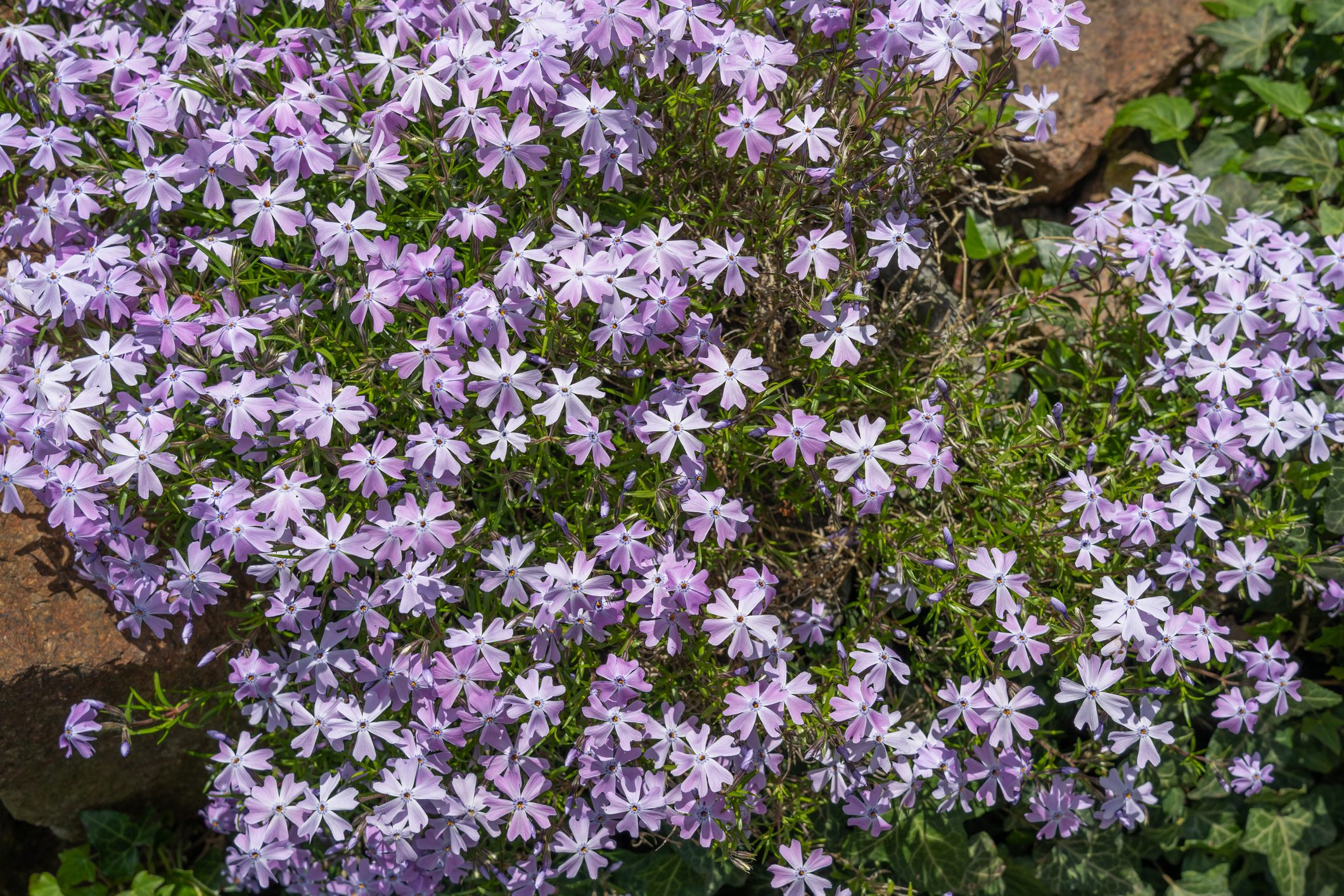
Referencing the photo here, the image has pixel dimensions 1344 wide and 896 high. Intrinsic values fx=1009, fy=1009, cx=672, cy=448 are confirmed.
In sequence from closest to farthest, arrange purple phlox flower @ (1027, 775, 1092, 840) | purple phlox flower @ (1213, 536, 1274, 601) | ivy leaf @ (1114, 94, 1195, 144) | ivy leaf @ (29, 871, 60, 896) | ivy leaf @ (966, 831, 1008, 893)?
1. purple phlox flower @ (1213, 536, 1274, 601)
2. purple phlox flower @ (1027, 775, 1092, 840)
3. ivy leaf @ (966, 831, 1008, 893)
4. ivy leaf @ (29, 871, 60, 896)
5. ivy leaf @ (1114, 94, 1195, 144)

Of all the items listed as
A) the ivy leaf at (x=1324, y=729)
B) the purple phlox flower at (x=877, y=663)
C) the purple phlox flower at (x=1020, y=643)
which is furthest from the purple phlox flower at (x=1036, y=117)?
the ivy leaf at (x=1324, y=729)

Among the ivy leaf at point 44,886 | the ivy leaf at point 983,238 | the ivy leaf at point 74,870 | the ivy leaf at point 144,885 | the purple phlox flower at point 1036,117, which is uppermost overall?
the purple phlox flower at point 1036,117

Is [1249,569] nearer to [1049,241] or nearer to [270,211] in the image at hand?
[1049,241]

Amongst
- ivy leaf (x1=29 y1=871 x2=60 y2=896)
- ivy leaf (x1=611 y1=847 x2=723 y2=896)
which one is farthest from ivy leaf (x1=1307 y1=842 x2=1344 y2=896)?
ivy leaf (x1=29 y1=871 x2=60 y2=896)

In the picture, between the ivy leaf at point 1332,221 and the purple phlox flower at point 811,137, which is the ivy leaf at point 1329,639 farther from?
the purple phlox flower at point 811,137

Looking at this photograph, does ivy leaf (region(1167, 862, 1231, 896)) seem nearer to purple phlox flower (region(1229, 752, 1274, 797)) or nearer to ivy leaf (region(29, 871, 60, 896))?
purple phlox flower (region(1229, 752, 1274, 797))

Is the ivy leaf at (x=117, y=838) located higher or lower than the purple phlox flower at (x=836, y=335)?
lower
